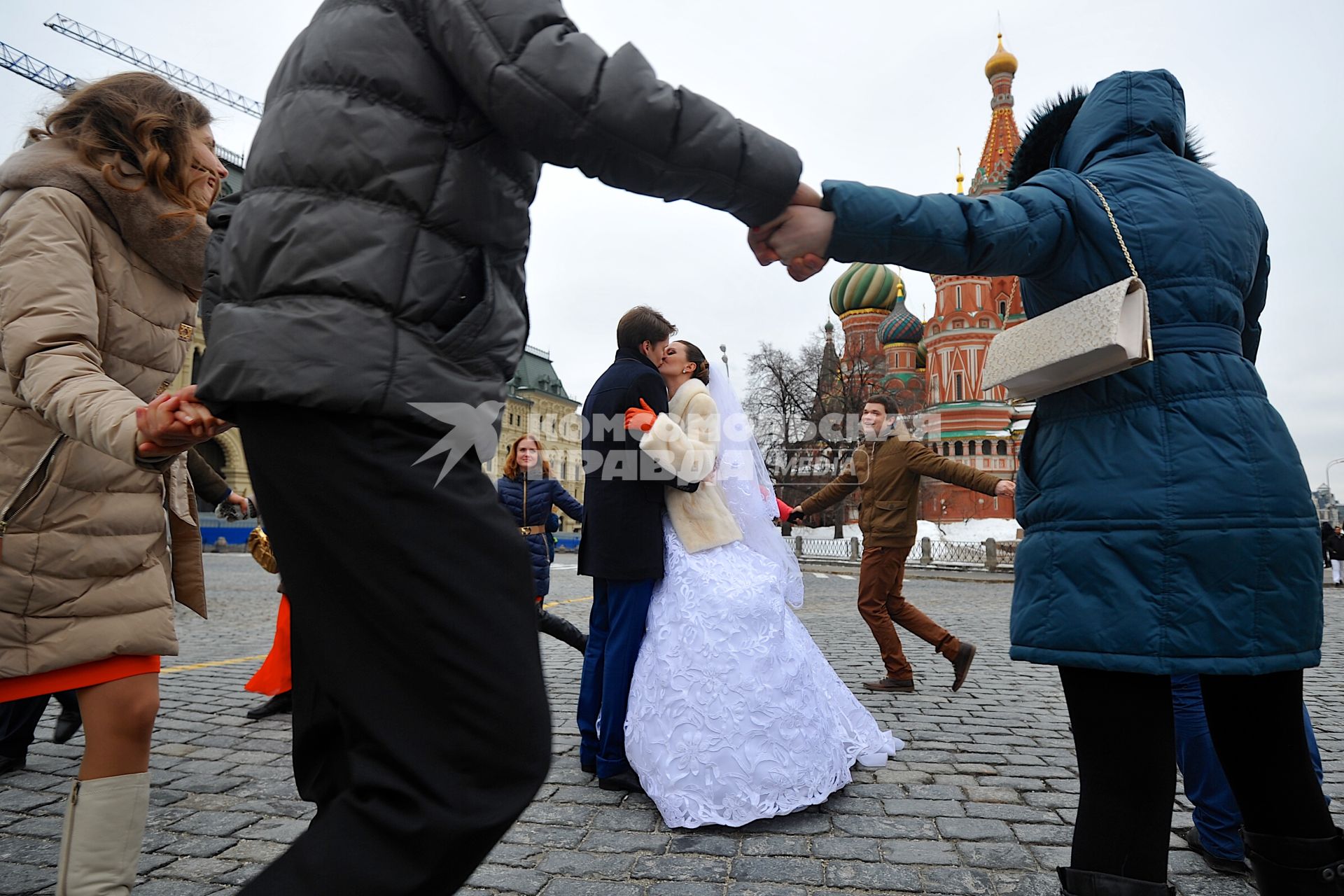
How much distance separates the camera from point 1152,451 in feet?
5.99

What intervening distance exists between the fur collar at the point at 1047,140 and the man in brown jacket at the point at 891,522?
3776 millimetres

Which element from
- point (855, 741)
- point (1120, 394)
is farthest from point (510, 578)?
point (855, 741)

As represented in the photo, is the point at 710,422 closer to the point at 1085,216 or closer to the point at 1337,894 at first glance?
the point at 1085,216

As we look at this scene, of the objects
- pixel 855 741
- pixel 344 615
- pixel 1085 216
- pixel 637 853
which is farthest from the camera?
pixel 855 741

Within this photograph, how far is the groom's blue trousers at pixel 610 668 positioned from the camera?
375 cm

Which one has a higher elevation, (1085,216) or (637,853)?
(1085,216)

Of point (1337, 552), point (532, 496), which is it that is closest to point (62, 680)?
point (532, 496)

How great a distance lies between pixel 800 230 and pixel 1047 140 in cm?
106

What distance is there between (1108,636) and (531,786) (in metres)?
1.19

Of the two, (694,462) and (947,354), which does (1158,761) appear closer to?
(694,462)

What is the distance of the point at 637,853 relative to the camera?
2934 mm

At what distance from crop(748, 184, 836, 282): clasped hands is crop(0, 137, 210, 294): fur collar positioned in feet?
4.41

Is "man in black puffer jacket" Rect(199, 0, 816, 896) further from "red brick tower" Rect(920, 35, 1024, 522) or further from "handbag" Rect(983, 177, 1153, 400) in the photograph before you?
"red brick tower" Rect(920, 35, 1024, 522)

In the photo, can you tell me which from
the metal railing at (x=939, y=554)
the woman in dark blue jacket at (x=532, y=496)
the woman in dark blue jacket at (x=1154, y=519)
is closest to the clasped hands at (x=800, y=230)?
the woman in dark blue jacket at (x=1154, y=519)
